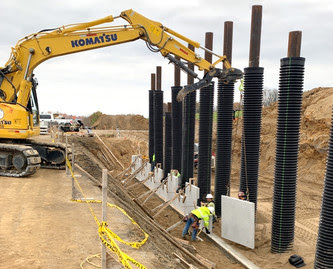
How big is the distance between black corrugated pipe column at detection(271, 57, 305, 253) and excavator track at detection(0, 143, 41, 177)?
326 inches

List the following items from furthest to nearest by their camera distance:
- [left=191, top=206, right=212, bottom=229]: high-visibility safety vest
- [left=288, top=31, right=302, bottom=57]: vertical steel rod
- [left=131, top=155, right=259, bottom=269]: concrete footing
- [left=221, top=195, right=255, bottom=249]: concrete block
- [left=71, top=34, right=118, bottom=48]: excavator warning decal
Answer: [left=71, top=34, right=118, bottom=48]: excavator warning decal
[left=191, top=206, right=212, bottom=229]: high-visibility safety vest
[left=221, top=195, right=255, bottom=249]: concrete block
[left=131, top=155, right=259, bottom=269]: concrete footing
[left=288, top=31, right=302, bottom=57]: vertical steel rod

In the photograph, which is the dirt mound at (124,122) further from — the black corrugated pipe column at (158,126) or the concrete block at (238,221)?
the concrete block at (238,221)

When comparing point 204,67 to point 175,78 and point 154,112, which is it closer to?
point 175,78

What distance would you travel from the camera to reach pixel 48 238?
619 centimetres

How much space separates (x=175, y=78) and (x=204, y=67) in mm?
4865

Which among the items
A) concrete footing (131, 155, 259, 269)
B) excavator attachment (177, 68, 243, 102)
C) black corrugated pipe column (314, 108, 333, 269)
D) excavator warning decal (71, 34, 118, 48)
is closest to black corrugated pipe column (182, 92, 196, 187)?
concrete footing (131, 155, 259, 269)

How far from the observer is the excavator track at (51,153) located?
41.5 feet

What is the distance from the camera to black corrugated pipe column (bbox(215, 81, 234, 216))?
11234 millimetres

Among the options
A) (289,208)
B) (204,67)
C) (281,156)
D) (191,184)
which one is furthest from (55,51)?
(289,208)

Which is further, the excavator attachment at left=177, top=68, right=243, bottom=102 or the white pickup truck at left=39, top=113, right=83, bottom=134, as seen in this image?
the white pickup truck at left=39, top=113, right=83, bottom=134

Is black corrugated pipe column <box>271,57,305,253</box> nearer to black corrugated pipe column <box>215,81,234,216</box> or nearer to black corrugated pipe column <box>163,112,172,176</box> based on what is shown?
black corrugated pipe column <box>215,81,234,216</box>

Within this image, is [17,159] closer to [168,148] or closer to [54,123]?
[168,148]

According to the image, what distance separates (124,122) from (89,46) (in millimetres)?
42695

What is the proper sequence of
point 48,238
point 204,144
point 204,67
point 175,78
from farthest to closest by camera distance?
1. point 175,78
2. point 204,144
3. point 204,67
4. point 48,238
